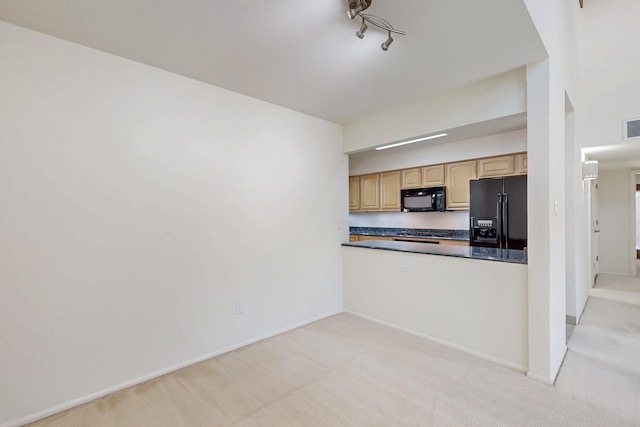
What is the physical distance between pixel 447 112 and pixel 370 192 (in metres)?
3.00

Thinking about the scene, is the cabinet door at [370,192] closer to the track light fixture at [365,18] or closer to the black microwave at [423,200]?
the black microwave at [423,200]

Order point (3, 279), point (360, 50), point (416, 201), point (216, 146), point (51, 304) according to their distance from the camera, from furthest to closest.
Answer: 1. point (416, 201)
2. point (216, 146)
3. point (360, 50)
4. point (51, 304)
5. point (3, 279)

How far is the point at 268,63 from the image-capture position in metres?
2.24

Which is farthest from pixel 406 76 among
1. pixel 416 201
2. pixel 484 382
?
pixel 416 201

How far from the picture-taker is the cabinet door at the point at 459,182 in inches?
174

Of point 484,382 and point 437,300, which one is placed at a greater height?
point 437,300

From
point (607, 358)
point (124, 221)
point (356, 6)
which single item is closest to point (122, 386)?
point (124, 221)

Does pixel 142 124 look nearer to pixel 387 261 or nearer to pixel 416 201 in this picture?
pixel 387 261

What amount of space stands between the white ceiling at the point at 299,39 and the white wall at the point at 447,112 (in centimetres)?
13

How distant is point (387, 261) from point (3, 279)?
3076mm

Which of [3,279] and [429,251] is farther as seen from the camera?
[429,251]

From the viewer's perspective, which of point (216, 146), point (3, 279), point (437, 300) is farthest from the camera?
point (437, 300)

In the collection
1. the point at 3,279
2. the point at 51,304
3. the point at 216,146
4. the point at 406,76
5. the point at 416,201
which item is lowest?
the point at 51,304

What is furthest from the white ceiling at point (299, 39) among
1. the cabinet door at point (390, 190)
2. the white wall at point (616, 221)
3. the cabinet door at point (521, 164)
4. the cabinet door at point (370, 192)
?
the white wall at point (616, 221)
